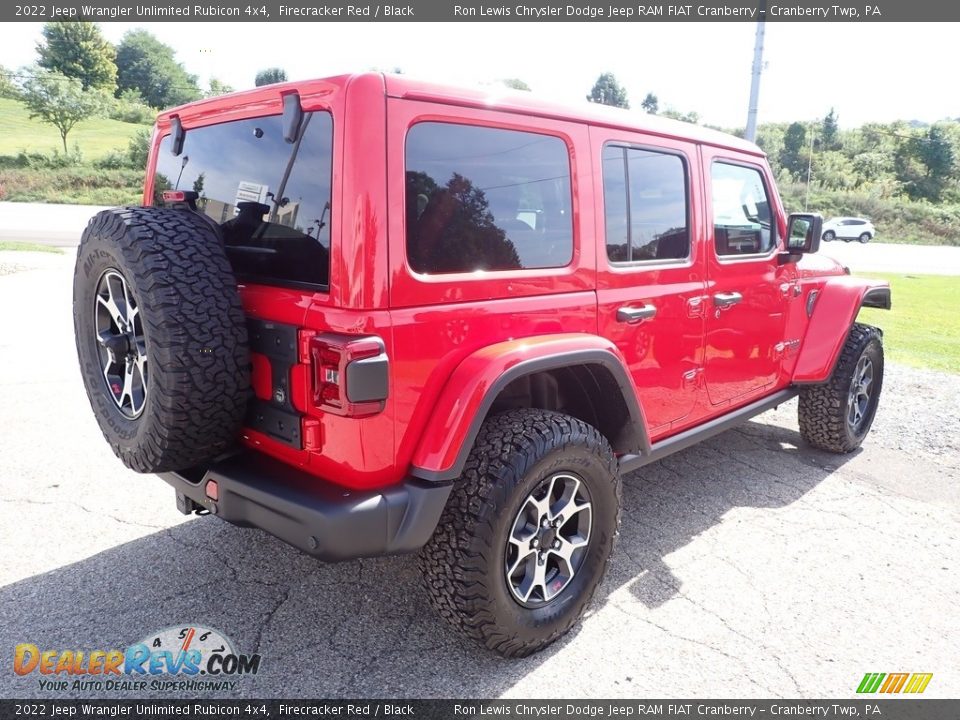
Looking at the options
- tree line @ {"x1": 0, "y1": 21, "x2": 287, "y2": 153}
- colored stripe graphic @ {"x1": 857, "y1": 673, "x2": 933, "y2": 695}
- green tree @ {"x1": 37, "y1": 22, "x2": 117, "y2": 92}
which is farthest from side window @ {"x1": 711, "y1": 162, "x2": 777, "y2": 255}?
green tree @ {"x1": 37, "y1": 22, "x2": 117, "y2": 92}

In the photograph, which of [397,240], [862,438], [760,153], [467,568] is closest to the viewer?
[397,240]

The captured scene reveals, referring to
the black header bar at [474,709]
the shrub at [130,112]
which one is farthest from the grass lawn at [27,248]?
the shrub at [130,112]

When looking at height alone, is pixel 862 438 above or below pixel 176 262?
below

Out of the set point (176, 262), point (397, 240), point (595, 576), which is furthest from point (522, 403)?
point (176, 262)

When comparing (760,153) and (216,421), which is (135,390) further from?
(760,153)

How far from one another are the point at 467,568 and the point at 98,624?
1.58 m

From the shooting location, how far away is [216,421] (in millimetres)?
2213

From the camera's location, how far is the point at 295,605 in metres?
2.79

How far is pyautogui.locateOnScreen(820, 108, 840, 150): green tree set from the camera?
6386cm

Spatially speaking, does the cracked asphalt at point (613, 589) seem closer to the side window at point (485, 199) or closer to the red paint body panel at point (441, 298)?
the red paint body panel at point (441, 298)

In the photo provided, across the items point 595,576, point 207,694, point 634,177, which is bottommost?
point 207,694

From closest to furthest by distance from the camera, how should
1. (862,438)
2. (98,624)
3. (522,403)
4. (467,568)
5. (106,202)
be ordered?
(467,568) < (98,624) < (522,403) < (862,438) < (106,202)

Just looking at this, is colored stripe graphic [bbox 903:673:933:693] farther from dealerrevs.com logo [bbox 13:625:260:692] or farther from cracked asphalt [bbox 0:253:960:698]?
dealerrevs.com logo [bbox 13:625:260:692]

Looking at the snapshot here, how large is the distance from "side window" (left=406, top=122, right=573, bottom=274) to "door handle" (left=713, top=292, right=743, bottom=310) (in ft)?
3.71
